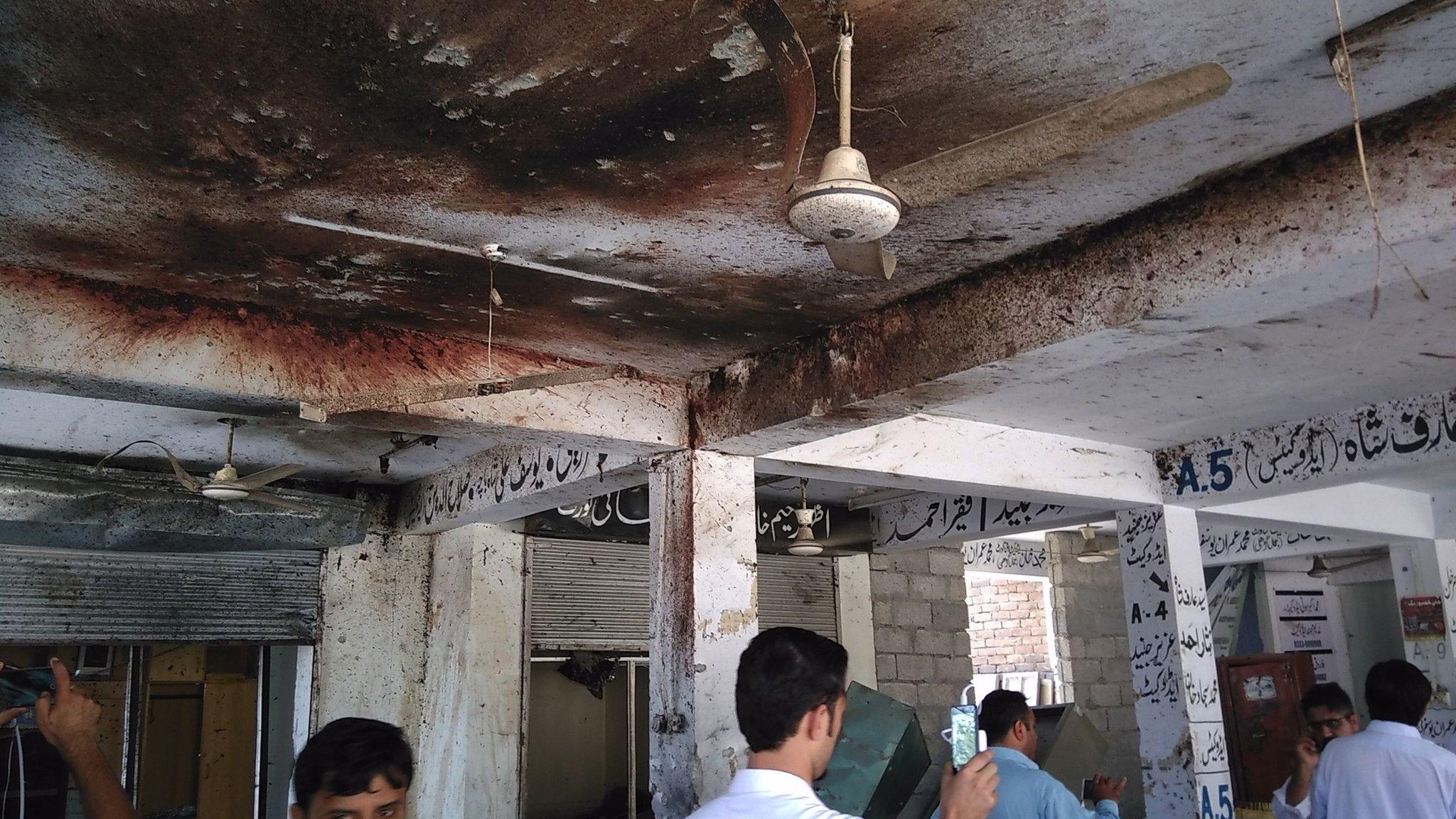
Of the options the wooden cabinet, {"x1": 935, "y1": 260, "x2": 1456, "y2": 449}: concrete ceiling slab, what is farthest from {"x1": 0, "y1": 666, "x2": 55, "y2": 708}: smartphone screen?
the wooden cabinet

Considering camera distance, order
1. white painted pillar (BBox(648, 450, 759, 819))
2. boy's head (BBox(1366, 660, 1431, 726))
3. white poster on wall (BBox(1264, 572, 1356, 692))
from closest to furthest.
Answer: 1. boy's head (BBox(1366, 660, 1431, 726))
2. white painted pillar (BBox(648, 450, 759, 819))
3. white poster on wall (BBox(1264, 572, 1356, 692))

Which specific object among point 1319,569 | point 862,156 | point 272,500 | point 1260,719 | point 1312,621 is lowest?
point 1260,719

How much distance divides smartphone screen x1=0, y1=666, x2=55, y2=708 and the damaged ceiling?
175cm

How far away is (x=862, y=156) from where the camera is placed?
7.04 feet

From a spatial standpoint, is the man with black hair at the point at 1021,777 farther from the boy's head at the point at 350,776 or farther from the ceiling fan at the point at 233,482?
the ceiling fan at the point at 233,482

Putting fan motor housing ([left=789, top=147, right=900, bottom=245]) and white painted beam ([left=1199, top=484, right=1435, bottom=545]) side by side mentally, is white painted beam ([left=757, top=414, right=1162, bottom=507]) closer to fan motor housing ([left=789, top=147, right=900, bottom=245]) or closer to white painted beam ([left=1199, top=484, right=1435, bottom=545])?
white painted beam ([left=1199, top=484, right=1435, bottom=545])

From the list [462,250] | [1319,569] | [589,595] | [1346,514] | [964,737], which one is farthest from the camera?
[1319,569]

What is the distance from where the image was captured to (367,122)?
2768 mm

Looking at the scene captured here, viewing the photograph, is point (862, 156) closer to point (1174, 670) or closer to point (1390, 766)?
point (1390, 766)

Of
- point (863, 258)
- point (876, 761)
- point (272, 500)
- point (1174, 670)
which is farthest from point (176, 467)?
point (1174, 670)

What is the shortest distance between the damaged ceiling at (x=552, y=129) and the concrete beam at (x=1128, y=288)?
106 mm

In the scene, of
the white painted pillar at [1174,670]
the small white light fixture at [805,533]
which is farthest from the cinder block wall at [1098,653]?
the small white light fixture at [805,533]

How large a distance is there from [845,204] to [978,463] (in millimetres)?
4211

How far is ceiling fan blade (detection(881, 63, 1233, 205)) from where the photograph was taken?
1943 millimetres
